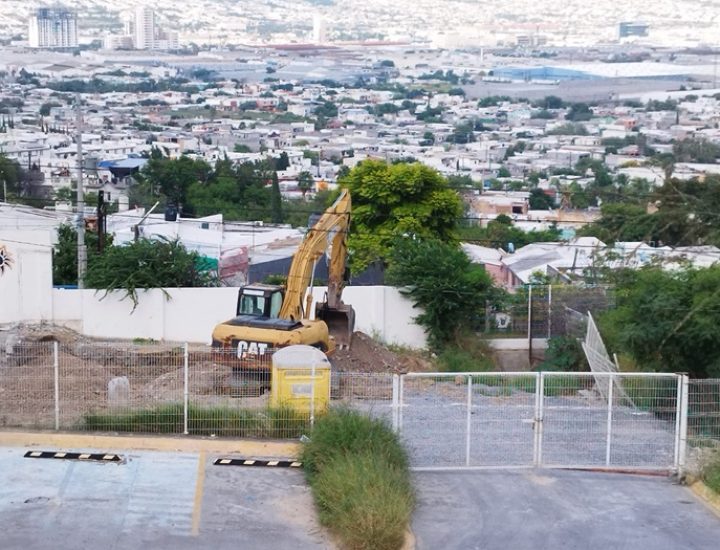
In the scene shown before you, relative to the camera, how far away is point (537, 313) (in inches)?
822

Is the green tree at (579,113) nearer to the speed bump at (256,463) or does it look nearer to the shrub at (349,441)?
the speed bump at (256,463)

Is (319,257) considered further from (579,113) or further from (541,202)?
(579,113)

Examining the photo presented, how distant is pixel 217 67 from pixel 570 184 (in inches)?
4827

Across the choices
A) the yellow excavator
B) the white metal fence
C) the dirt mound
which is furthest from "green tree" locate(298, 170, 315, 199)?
the white metal fence

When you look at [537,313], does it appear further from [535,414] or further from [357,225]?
[535,414]

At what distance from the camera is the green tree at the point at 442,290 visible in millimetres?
20422

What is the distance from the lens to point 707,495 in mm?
10539

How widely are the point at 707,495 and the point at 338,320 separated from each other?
8.90 meters

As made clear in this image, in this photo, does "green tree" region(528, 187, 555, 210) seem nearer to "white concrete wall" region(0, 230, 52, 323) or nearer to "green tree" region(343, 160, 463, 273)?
"green tree" region(343, 160, 463, 273)

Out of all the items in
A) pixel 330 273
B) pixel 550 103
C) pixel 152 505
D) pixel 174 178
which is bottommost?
pixel 174 178

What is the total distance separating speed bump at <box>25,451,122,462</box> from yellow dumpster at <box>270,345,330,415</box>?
140 cm

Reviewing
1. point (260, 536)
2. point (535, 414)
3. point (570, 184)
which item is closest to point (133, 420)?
point (260, 536)

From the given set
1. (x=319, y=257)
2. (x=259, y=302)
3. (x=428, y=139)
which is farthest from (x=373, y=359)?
(x=428, y=139)

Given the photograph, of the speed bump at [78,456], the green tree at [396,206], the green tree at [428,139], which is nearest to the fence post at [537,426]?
the speed bump at [78,456]
